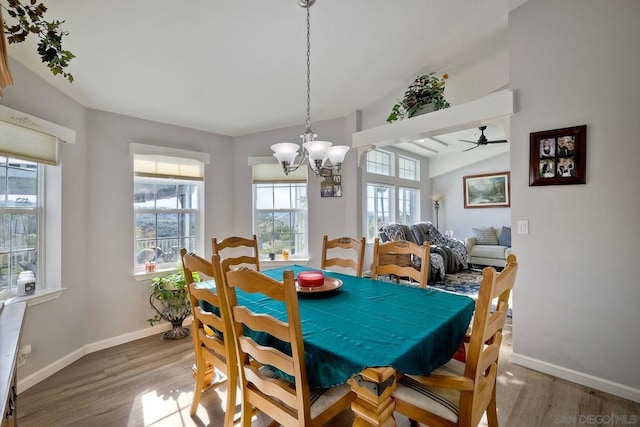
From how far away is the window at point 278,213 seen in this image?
3.83 m

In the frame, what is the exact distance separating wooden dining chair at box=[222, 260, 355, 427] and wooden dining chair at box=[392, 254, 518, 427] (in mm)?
290

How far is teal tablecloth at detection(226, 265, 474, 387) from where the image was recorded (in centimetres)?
109

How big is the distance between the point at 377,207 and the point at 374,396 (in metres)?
5.06

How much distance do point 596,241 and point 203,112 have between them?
366cm

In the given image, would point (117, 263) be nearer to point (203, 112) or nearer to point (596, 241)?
point (203, 112)

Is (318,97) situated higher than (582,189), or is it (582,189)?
(318,97)

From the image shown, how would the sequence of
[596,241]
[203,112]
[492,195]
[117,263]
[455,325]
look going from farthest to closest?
[492,195]
[203,112]
[117,263]
[596,241]
[455,325]

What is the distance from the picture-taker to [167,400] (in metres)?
2.03

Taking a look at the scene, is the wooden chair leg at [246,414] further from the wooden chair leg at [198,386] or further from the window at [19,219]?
the window at [19,219]

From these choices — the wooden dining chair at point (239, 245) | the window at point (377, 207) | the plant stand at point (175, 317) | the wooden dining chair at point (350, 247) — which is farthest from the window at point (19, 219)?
the window at point (377, 207)

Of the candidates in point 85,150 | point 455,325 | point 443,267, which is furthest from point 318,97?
point 443,267

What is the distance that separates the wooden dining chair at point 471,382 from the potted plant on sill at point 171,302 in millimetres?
2406

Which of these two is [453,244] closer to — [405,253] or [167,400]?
[405,253]

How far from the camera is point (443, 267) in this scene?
5148mm
